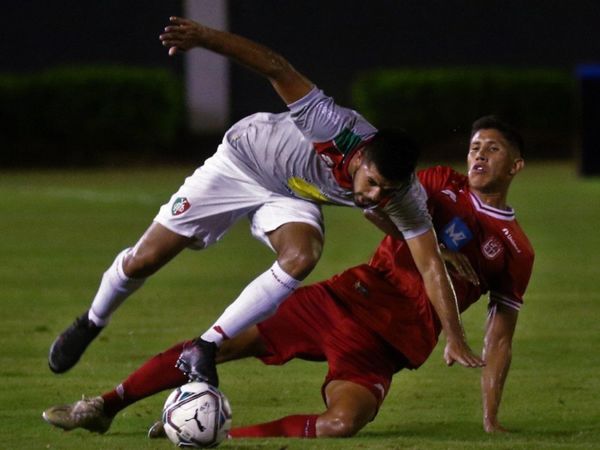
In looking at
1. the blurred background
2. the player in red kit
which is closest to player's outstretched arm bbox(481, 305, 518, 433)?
the player in red kit

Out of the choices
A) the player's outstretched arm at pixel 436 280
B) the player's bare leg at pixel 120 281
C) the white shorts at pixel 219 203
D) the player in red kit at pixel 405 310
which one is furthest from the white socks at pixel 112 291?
the player's outstretched arm at pixel 436 280

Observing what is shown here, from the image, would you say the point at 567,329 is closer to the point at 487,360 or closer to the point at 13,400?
the point at 487,360

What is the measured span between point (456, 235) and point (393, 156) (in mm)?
948

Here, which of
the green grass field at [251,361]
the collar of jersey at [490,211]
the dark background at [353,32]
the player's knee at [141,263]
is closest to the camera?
the green grass field at [251,361]

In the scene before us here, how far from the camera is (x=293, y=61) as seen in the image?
107ft

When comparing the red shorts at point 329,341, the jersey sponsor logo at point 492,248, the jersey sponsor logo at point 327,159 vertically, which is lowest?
the red shorts at point 329,341

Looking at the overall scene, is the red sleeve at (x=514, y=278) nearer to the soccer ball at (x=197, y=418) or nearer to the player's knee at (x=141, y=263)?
the soccer ball at (x=197, y=418)

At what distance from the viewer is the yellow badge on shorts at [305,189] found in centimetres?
790

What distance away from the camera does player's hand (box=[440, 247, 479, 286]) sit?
7484 mm

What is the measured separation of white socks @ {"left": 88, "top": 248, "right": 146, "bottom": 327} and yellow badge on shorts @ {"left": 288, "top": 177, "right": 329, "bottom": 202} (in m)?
1.05

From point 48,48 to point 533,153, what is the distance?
10875mm

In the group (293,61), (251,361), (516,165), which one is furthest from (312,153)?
(293,61)

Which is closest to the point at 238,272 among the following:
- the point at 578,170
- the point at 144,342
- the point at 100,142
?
the point at 144,342

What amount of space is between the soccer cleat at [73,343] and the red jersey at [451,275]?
5.04 ft
